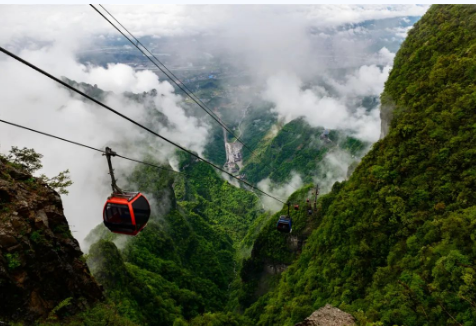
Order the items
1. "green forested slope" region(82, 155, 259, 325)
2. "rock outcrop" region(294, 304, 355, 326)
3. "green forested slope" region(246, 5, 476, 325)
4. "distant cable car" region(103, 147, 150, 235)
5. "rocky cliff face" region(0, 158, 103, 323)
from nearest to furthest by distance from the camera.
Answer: "distant cable car" region(103, 147, 150, 235) < "rocky cliff face" region(0, 158, 103, 323) < "green forested slope" region(246, 5, 476, 325) < "rock outcrop" region(294, 304, 355, 326) < "green forested slope" region(82, 155, 259, 325)

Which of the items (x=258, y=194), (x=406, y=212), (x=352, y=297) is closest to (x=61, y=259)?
(x=352, y=297)

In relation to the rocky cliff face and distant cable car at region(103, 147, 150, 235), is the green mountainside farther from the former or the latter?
distant cable car at region(103, 147, 150, 235)

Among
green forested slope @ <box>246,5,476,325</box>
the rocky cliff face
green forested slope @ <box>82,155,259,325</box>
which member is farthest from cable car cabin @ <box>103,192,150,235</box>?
green forested slope @ <box>246,5,476,325</box>

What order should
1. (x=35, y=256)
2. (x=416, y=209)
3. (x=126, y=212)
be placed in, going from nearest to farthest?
(x=126, y=212) < (x=35, y=256) < (x=416, y=209)

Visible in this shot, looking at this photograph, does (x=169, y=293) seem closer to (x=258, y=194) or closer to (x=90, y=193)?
(x=90, y=193)

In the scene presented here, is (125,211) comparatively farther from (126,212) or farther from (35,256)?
(35,256)

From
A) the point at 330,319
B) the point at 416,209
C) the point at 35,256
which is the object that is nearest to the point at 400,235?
the point at 416,209
